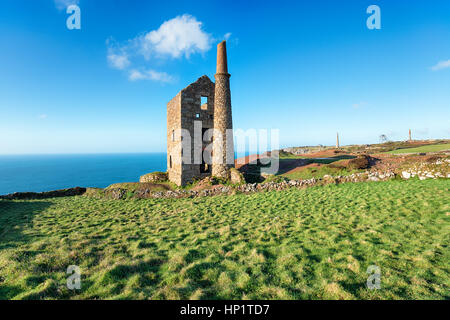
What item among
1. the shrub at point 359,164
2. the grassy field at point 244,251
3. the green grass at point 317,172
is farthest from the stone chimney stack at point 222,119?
the shrub at point 359,164

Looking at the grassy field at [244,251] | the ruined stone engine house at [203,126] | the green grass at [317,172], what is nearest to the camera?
the grassy field at [244,251]

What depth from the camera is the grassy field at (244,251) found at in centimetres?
379

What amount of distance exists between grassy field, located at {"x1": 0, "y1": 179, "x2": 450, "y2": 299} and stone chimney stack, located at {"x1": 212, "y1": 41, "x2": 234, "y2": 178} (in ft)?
31.0

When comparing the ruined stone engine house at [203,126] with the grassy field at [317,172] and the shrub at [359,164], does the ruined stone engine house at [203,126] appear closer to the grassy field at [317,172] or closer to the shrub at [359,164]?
the grassy field at [317,172]

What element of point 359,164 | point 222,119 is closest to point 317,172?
point 359,164

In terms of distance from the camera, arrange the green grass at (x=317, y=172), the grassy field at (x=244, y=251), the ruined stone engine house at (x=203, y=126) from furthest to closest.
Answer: the green grass at (x=317, y=172)
the ruined stone engine house at (x=203, y=126)
the grassy field at (x=244, y=251)

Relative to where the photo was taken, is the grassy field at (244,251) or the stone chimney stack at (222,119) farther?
the stone chimney stack at (222,119)

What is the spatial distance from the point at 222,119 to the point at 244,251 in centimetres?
1566

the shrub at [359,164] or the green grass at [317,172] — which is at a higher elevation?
the shrub at [359,164]

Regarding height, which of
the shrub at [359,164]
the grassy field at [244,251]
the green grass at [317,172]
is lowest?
the grassy field at [244,251]

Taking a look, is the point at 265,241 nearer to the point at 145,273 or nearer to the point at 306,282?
the point at 306,282

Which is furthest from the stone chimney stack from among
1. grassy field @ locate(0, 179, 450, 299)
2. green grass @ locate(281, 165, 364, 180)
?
grassy field @ locate(0, 179, 450, 299)

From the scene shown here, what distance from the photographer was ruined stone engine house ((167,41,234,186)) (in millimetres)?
19359
